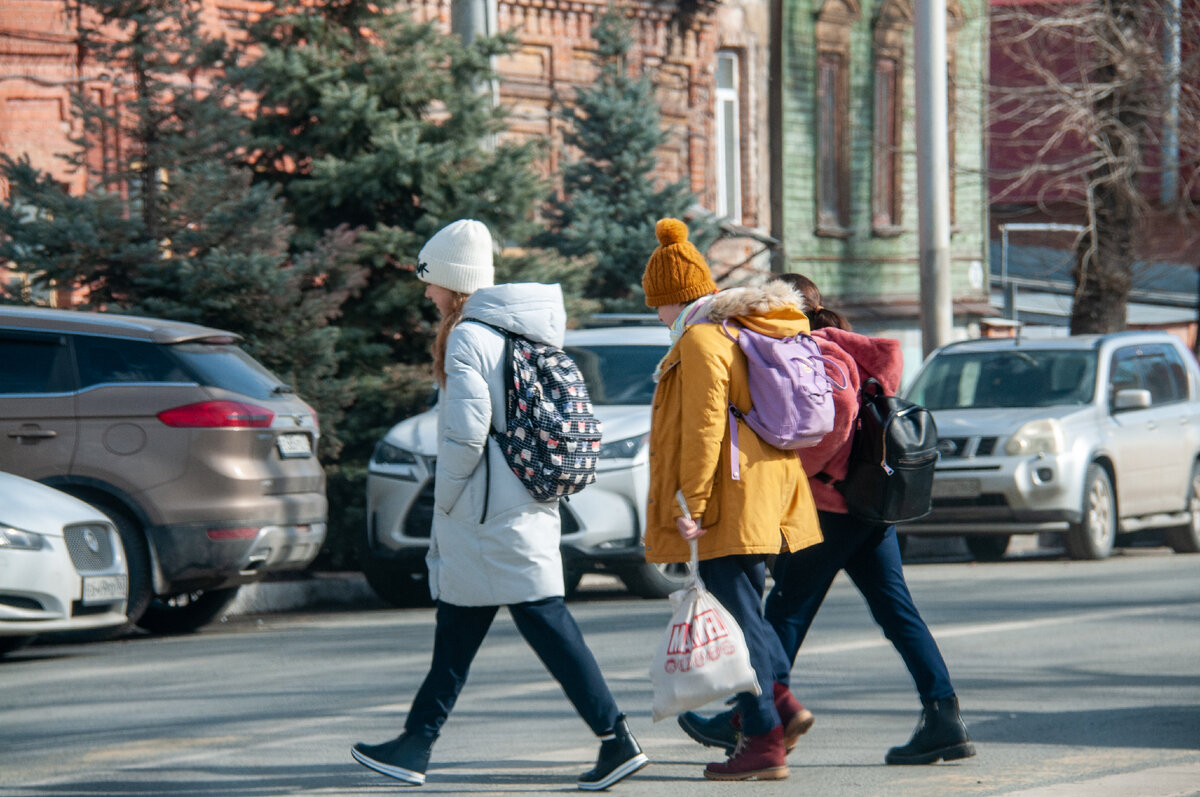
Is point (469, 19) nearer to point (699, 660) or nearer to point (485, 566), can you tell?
point (485, 566)

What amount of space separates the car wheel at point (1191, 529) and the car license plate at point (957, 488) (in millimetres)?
2655

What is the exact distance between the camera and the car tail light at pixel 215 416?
10266 millimetres

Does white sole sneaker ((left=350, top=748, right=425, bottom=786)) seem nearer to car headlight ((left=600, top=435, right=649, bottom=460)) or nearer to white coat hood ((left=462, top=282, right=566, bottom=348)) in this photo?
white coat hood ((left=462, top=282, right=566, bottom=348))

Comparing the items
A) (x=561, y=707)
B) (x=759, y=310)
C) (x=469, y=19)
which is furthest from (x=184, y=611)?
(x=759, y=310)

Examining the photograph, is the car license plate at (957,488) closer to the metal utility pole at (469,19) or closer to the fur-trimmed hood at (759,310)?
the metal utility pole at (469,19)

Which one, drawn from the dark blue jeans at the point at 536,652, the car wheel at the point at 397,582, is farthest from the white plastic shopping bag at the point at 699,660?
the car wheel at the point at 397,582

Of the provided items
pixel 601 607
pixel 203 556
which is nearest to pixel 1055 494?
pixel 601 607

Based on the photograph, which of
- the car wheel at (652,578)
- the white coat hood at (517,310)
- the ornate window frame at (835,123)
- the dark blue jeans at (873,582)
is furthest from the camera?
the ornate window frame at (835,123)

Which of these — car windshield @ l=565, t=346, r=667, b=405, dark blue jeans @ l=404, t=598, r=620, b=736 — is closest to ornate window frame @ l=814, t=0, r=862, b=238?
car windshield @ l=565, t=346, r=667, b=405

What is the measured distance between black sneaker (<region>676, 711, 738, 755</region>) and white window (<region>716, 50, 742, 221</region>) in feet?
68.8

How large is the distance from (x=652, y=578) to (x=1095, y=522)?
4.60 m

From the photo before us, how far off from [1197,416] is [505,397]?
11660 millimetres

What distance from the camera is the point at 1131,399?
1498 centimetres

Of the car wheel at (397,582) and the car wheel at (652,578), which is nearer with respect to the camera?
the car wheel at (652,578)
